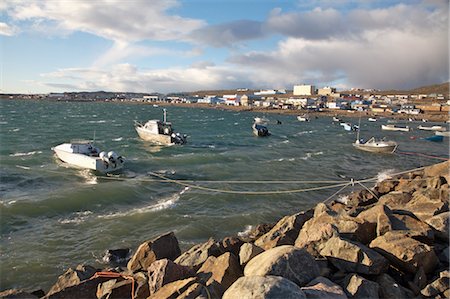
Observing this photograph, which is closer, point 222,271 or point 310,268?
point 310,268

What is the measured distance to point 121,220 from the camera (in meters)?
18.5

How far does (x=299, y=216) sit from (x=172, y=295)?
23.0 feet

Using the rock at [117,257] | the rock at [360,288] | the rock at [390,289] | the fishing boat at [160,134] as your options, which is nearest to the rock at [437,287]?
the rock at [390,289]

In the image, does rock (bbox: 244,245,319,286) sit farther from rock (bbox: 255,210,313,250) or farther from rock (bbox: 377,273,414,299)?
rock (bbox: 255,210,313,250)

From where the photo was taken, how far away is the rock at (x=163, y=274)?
8148 millimetres

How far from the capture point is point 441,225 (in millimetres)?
10539

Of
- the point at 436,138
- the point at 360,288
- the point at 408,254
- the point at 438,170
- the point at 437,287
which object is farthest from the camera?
the point at 436,138

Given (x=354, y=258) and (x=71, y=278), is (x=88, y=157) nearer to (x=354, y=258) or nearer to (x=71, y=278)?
(x=71, y=278)

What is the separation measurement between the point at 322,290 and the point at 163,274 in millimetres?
3556

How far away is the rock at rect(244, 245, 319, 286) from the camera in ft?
23.7

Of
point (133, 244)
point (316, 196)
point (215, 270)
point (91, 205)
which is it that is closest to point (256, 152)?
point (316, 196)

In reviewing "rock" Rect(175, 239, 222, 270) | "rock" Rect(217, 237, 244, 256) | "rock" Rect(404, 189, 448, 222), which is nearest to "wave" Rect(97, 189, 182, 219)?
"rock" Rect(175, 239, 222, 270)

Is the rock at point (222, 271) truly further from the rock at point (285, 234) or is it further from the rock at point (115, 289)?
the rock at point (285, 234)

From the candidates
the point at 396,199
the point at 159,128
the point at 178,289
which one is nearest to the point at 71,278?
the point at 178,289
